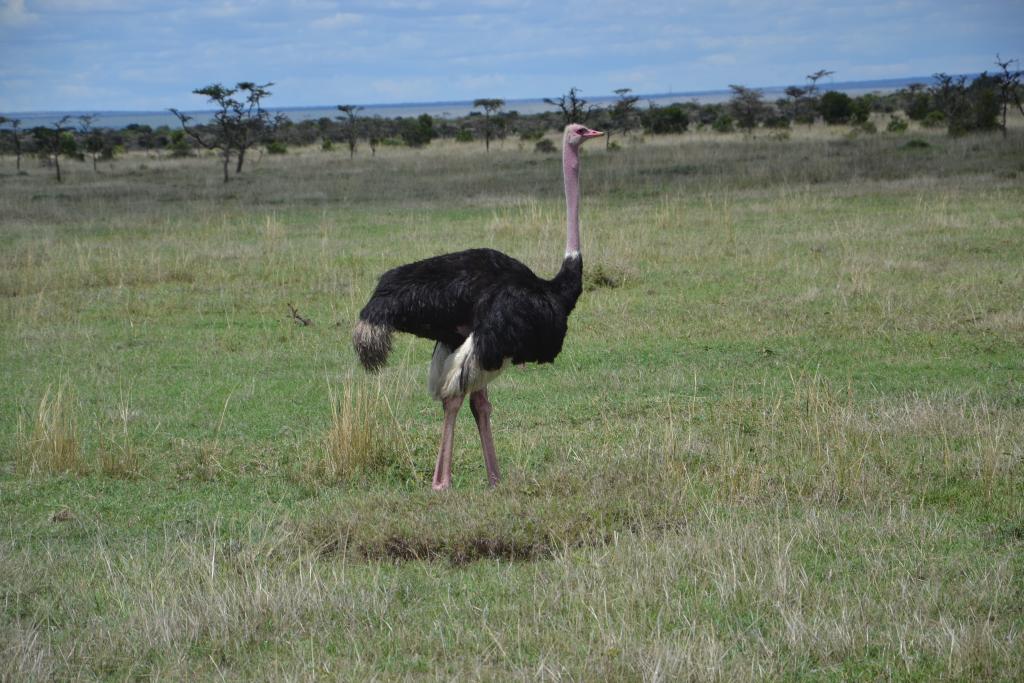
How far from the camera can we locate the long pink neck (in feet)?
22.1

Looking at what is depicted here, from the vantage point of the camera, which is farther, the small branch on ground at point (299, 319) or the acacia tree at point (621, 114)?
the acacia tree at point (621, 114)

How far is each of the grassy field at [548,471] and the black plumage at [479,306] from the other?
0.70 m

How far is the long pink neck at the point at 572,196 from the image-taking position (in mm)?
6730

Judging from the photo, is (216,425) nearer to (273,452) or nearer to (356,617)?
(273,452)

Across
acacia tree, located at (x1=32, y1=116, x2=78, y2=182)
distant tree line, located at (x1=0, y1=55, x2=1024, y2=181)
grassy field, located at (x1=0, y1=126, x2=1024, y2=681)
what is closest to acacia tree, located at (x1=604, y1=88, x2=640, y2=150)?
distant tree line, located at (x1=0, y1=55, x2=1024, y2=181)

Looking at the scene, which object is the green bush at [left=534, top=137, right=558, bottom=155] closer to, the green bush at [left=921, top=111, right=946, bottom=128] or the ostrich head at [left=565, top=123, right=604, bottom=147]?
the green bush at [left=921, top=111, right=946, bottom=128]

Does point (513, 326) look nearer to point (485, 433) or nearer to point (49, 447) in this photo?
point (485, 433)

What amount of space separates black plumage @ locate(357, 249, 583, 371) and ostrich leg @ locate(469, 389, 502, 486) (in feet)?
1.16

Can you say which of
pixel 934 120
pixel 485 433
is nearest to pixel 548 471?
pixel 485 433

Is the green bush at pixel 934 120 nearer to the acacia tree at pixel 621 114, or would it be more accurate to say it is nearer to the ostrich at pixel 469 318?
the acacia tree at pixel 621 114

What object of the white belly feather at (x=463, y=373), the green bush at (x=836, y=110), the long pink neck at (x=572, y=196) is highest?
the green bush at (x=836, y=110)

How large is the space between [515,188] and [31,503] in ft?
57.1

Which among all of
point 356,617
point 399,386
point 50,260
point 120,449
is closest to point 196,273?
point 50,260

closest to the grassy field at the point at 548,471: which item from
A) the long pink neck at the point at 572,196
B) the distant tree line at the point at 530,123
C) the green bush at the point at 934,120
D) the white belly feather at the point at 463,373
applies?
the white belly feather at the point at 463,373
